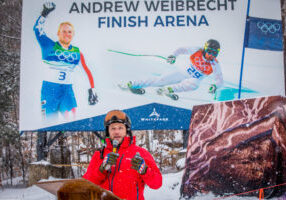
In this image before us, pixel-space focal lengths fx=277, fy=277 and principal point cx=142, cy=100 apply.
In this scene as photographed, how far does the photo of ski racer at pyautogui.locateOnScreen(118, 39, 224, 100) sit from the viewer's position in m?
6.05

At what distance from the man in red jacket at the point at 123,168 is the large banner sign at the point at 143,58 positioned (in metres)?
3.68

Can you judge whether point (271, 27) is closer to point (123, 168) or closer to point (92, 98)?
point (92, 98)

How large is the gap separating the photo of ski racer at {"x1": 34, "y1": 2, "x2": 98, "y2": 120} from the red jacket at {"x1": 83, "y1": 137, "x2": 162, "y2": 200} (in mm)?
3866

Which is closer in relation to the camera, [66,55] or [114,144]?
[114,144]

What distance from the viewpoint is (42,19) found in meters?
6.32

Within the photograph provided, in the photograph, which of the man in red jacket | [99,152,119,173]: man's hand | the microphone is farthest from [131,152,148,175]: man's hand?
the microphone

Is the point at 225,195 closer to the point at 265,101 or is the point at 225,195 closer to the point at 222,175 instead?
the point at 222,175

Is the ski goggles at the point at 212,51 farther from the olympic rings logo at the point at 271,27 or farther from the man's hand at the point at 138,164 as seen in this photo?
the man's hand at the point at 138,164

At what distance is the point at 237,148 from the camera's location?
3.54m

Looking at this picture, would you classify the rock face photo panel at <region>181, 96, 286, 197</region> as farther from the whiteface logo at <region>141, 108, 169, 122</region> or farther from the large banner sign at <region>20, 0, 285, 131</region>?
the large banner sign at <region>20, 0, 285, 131</region>

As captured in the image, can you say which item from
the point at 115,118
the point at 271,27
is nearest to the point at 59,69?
the point at 115,118

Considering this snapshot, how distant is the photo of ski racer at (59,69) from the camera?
6023 mm

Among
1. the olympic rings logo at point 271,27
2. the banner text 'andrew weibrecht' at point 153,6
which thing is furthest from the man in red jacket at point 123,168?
the olympic rings logo at point 271,27

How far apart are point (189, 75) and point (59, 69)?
114 inches
